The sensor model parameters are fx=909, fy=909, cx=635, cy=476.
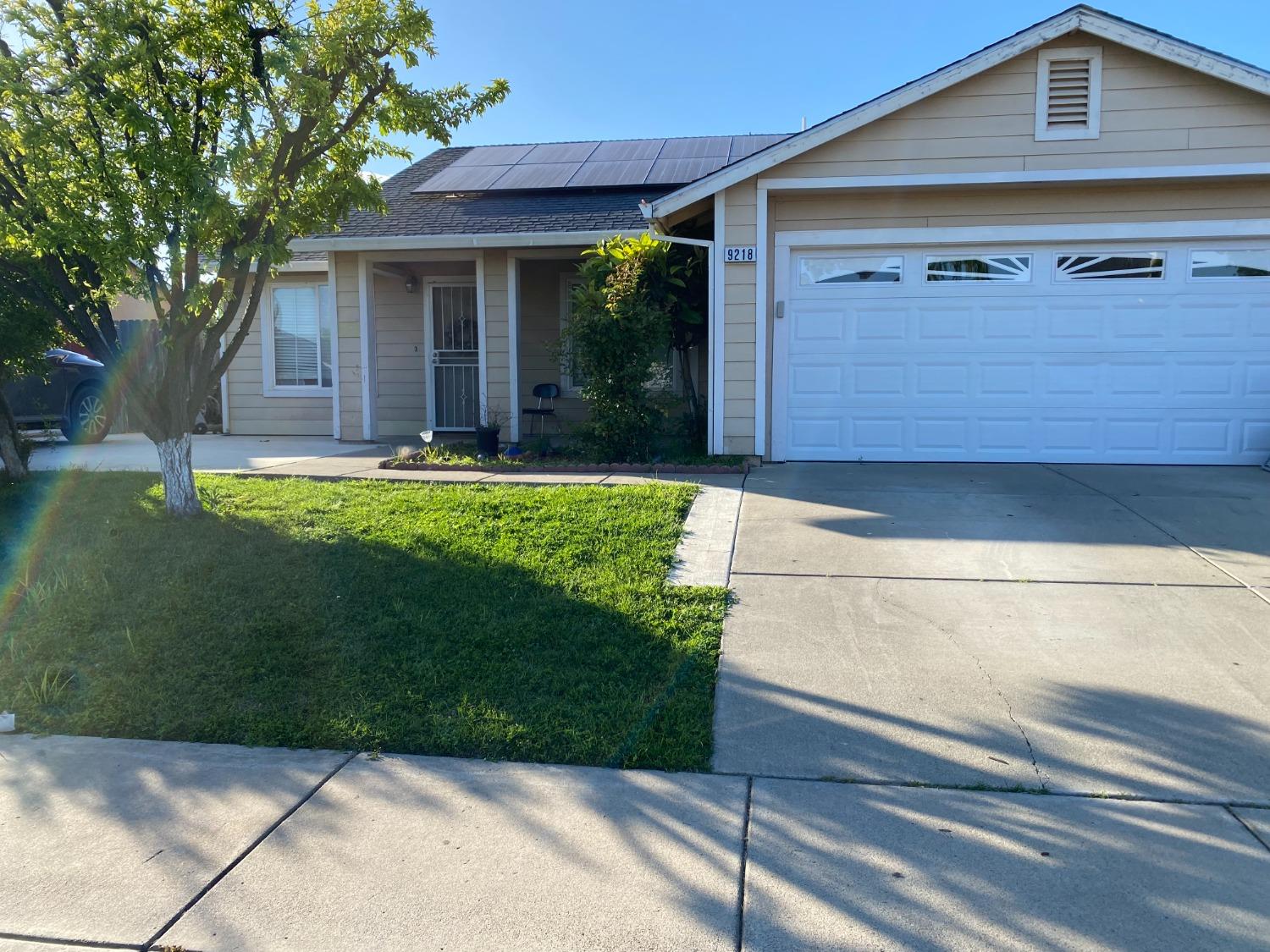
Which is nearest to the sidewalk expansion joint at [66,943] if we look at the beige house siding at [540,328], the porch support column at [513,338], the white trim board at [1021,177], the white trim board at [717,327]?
the white trim board at [717,327]

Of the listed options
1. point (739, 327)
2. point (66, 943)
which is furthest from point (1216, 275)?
point (66, 943)

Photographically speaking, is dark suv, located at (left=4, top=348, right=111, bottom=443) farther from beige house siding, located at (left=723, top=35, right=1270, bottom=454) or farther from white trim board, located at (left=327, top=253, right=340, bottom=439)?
beige house siding, located at (left=723, top=35, right=1270, bottom=454)

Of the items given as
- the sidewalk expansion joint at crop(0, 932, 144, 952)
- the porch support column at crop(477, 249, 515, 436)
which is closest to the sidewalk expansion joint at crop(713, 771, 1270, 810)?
the sidewalk expansion joint at crop(0, 932, 144, 952)

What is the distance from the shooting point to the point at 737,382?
9.75 meters

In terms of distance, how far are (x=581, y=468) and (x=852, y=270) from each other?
3.72m

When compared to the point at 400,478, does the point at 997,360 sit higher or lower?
higher

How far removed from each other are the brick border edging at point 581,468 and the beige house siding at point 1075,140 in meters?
3.37

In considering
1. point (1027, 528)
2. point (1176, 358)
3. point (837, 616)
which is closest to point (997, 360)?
point (1176, 358)

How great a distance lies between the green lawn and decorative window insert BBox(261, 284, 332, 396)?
7096 millimetres

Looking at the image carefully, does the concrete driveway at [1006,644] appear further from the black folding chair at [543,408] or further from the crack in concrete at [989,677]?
the black folding chair at [543,408]

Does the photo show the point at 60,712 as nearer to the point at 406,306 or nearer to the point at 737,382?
the point at 737,382

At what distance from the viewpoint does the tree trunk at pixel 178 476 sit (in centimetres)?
689

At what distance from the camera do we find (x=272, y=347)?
47.2ft

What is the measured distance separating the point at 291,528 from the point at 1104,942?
5.84 meters
